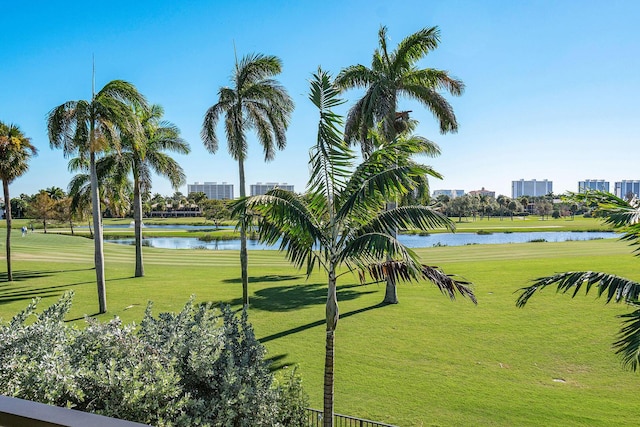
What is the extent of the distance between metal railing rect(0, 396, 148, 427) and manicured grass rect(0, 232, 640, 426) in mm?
8924

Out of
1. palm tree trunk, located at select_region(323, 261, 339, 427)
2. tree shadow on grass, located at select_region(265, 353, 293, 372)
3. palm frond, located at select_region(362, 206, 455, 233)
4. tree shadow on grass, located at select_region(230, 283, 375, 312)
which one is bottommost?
tree shadow on grass, located at select_region(265, 353, 293, 372)

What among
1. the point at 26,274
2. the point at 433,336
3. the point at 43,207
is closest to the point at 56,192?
the point at 43,207

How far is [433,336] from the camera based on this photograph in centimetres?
1503

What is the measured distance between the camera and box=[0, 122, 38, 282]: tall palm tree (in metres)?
23.9

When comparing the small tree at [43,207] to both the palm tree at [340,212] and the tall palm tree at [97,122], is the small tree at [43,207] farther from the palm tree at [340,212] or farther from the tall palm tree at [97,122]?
the palm tree at [340,212]

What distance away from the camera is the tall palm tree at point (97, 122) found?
691 inches

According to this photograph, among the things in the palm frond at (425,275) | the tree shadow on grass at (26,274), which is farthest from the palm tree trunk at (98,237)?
the palm frond at (425,275)

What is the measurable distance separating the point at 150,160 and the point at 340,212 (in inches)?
836

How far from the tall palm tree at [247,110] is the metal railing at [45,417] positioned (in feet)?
55.3

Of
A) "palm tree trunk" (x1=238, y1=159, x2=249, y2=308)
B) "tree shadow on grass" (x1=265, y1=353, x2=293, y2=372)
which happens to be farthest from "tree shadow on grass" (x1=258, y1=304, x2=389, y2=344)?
"palm tree trunk" (x1=238, y1=159, x2=249, y2=308)

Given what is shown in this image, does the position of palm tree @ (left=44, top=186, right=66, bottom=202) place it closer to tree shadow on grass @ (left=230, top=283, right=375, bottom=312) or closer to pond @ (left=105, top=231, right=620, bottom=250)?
pond @ (left=105, top=231, right=620, bottom=250)

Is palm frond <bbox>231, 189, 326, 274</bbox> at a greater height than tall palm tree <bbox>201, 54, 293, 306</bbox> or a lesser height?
lesser

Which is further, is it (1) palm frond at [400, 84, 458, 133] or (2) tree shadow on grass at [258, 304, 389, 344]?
(1) palm frond at [400, 84, 458, 133]

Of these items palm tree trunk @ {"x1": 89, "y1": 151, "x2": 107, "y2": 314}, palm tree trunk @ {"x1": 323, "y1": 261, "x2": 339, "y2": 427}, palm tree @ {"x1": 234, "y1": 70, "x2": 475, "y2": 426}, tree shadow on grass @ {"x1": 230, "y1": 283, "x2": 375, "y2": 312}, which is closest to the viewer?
palm tree trunk @ {"x1": 323, "y1": 261, "x2": 339, "y2": 427}
